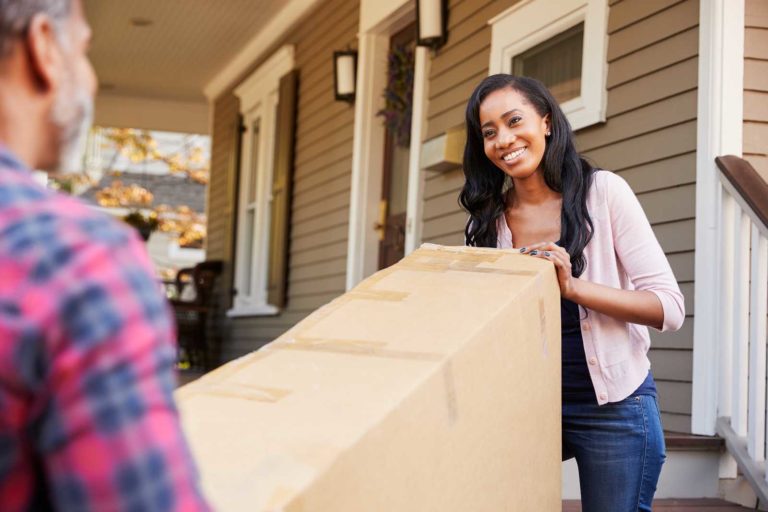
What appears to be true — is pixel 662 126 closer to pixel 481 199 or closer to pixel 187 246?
pixel 481 199

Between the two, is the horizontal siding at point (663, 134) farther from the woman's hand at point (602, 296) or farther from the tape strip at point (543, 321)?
the tape strip at point (543, 321)

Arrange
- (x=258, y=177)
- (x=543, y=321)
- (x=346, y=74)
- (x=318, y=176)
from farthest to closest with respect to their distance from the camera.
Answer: (x=258, y=177)
(x=318, y=176)
(x=346, y=74)
(x=543, y=321)

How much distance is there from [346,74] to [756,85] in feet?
11.5

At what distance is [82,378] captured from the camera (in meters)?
0.58

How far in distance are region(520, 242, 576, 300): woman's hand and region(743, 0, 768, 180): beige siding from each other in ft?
5.93

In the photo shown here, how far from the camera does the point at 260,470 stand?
3.21 ft

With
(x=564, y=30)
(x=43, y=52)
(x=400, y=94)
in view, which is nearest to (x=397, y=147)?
(x=400, y=94)

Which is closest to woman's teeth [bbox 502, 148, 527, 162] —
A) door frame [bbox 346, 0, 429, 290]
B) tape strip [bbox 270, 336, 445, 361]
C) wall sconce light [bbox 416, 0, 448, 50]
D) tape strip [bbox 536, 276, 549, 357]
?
tape strip [bbox 536, 276, 549, 357]

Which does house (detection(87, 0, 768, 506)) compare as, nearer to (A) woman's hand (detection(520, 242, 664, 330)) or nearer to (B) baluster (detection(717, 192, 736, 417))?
(B) baluster (detection(717, 192, 736, 417))

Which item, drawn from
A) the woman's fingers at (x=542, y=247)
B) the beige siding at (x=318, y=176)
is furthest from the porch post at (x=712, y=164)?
the beige siding at (x=318, y=176)

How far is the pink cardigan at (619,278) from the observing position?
1757 mm

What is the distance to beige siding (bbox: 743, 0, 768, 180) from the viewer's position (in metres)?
3.27

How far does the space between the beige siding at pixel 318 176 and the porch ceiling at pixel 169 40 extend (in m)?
0.53

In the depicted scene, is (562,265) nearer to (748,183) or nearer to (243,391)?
(243,391)
